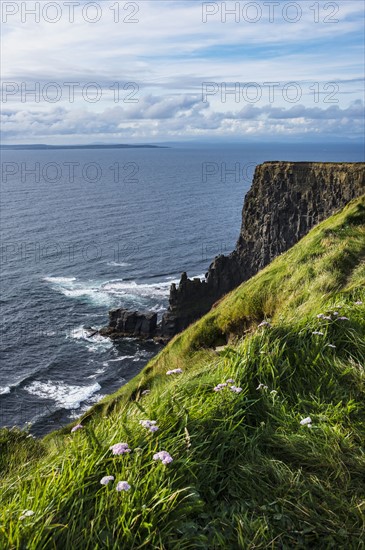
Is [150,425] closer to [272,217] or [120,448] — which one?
[120,448]

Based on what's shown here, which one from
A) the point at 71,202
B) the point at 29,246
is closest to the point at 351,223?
the point at 29,246

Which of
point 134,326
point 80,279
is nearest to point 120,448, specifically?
point 134,326

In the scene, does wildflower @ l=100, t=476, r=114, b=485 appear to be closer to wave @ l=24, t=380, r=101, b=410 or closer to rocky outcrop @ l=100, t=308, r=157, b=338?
wave @ l=24, t=380, r=101, b=410

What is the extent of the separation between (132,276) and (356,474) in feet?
266

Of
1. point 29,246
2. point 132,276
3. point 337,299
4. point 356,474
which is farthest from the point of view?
point 29,246

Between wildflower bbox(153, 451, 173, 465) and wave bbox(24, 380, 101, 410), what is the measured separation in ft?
149

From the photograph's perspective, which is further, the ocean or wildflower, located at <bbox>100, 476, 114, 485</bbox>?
the ocean

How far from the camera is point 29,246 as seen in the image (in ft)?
330

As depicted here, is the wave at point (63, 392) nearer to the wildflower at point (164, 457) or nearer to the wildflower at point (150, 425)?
the wildflower at point (150, 425)

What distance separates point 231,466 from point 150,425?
83 cm

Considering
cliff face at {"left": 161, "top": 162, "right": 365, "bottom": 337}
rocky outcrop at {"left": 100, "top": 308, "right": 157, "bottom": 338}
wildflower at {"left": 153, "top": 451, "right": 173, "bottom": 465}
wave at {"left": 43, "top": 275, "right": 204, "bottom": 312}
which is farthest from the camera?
wave at {"left": 43, "top": 275, "right": 204, "bottom": 312}

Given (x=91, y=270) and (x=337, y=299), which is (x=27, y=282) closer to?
(x=91, y=270)

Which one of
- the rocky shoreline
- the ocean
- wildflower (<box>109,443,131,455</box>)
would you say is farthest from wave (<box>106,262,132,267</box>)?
wildflower (<box>109,443,131,455</box>)

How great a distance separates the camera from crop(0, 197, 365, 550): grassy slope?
3.97 metres
